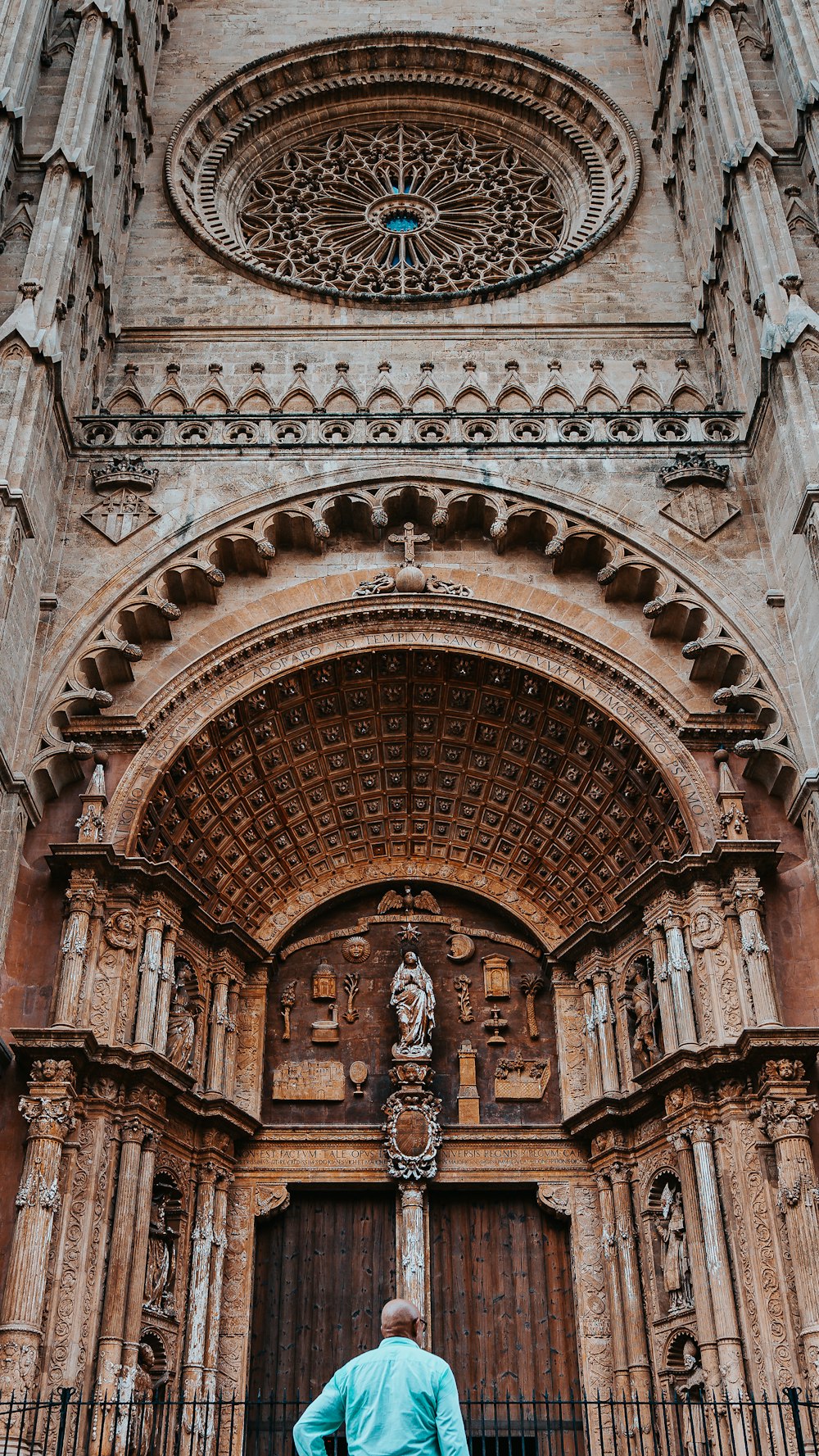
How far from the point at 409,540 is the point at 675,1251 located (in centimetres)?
713

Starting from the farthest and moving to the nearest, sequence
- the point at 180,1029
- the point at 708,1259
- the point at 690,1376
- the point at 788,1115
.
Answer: the point at 180,1029 → the point at 690,1376 → the point at 708,1259 → the point at 788,1115

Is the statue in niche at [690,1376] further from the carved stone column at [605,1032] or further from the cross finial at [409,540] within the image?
the cross finial at [409,540]

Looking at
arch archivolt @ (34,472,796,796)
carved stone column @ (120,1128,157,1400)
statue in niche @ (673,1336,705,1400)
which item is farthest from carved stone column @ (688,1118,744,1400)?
carved stone column @ (120,1128,157,1400)

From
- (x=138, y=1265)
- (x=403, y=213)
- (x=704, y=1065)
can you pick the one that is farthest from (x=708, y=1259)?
(x=403, y=213)

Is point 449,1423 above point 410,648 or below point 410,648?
below

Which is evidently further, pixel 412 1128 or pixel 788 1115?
pixel 412 1128

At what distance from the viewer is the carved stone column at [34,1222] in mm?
9554

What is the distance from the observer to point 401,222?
62.0 feet

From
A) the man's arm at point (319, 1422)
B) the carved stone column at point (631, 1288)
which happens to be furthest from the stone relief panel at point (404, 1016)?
the man's arm at point (319, 1422)

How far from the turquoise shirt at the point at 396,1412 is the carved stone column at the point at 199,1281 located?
713cm

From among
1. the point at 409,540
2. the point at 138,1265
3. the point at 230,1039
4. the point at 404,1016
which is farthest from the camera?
the point at 409,540

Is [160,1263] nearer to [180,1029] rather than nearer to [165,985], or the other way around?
[180,1029]

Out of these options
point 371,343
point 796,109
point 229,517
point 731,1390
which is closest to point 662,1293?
point 731,1390

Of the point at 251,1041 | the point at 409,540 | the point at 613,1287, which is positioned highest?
the point at 409,540
